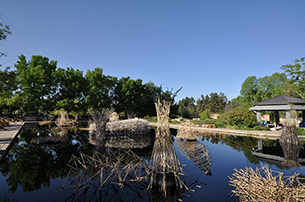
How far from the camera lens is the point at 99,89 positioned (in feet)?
102

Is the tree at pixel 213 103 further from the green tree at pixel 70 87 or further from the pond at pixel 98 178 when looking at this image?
the pond at pixel 98 178

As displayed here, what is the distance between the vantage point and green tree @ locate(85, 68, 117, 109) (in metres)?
30.2

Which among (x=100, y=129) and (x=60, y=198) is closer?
(x=60, y=198)

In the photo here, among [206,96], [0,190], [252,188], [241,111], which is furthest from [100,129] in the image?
[206,96]

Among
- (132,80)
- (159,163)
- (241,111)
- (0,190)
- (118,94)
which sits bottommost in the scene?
(0,190)

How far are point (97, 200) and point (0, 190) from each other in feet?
8.20

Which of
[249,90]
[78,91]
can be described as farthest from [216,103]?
[78,91]

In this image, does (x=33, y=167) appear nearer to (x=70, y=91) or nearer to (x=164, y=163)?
(x=164, y=163)

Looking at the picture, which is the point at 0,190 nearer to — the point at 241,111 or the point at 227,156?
the point at 227,156

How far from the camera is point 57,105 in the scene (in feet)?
90.5

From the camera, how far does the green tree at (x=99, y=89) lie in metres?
30.2

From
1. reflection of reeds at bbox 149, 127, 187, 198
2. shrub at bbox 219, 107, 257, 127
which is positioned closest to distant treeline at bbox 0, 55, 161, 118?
shrub at bbox 219, 107, 257, 127

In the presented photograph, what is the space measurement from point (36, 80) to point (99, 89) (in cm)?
954

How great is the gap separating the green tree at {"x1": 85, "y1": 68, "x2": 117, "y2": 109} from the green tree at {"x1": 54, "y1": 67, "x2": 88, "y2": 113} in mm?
A: 1381
